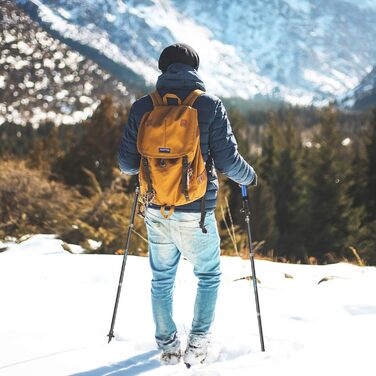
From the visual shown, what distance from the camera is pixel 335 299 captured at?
4523 mm

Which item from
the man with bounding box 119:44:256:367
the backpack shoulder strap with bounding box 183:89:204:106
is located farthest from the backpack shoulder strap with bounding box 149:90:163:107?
the backpack shoulder strap with bounding box 183:89:204:106

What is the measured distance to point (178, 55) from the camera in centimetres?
314

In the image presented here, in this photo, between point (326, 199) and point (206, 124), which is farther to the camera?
point (326, 199)

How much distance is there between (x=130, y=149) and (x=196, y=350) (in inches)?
58.5

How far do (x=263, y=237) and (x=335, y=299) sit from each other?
2239 cm

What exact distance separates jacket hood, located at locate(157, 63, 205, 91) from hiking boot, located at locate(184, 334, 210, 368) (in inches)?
68.6

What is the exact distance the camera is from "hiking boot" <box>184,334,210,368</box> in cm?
324

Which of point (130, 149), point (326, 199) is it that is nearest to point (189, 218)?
point (130, 149)

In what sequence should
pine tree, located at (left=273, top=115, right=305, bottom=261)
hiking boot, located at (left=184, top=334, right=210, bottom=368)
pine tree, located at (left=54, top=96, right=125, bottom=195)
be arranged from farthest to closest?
pine tree, located at (left=273, top=115, right=305, bottom=261) → pine tree, located at (left=54, top=96, right=125, bottom=195) → hiking boot, located at (left=184, top=334, right=210, bottom=368)

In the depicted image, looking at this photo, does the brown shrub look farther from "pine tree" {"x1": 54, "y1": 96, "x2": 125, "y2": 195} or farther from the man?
"pine tree" {"x1": 54, "y1": 96, "x2": 125, "y2": 195}

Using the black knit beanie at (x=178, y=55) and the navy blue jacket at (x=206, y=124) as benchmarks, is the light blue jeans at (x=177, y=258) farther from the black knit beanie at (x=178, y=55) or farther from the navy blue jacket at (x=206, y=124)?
the black knit beanie at (x=178, y=55)

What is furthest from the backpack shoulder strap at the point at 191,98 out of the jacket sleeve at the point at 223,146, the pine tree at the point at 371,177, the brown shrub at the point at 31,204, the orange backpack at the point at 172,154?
the pine tree at the point at 371,177

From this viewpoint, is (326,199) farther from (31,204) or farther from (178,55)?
(178,55)

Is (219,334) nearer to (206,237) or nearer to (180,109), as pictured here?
(206,237)
